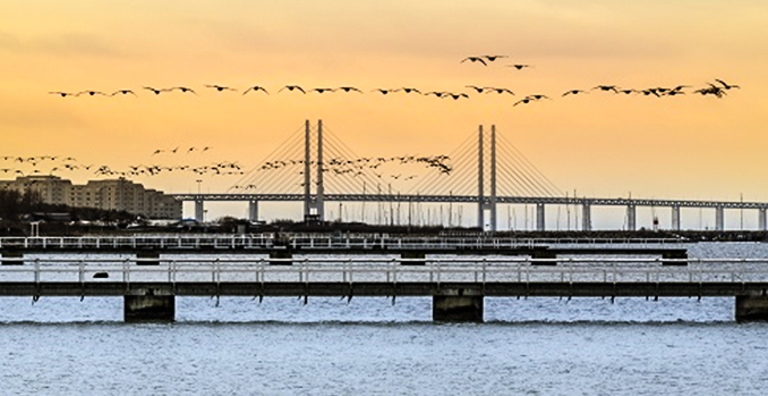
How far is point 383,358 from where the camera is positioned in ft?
190

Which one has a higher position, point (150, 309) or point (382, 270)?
point (382, 270)

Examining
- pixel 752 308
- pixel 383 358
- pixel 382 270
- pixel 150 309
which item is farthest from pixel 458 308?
pixel 150 309

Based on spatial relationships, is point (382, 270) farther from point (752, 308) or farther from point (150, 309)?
point (752, 308)

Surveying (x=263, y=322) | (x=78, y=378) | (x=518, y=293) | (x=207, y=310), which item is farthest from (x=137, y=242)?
(x=78, y=378)

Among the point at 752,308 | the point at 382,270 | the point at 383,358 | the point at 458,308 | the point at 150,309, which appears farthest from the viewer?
the point at 752,308

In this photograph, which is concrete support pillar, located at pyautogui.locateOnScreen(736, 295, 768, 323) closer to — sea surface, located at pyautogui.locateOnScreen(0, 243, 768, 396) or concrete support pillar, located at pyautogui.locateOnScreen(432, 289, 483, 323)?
sea surface, located at pyautogui.locateOnScreen(0, 243, 768, 396)

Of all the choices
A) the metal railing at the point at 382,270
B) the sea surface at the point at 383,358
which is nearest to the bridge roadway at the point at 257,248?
the metal railing at the point at 382,270

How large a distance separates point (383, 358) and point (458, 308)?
9267 millimetres

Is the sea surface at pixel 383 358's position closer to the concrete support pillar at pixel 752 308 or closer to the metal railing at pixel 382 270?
the concrete support pillar at pixel 752 308

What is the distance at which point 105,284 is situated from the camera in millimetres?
64750

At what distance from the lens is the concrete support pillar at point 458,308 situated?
66250 millimetres

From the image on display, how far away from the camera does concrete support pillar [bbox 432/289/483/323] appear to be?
66250 millimetres

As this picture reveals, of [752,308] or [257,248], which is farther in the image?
[257,248]

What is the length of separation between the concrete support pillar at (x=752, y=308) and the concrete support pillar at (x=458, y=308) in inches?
405
